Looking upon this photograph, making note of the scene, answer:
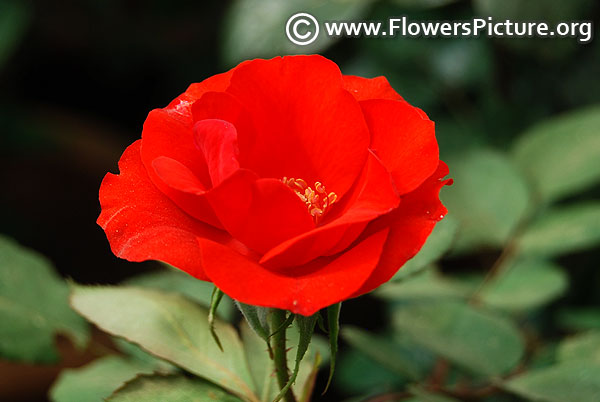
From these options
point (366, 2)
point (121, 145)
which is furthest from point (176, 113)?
point (121, 145)

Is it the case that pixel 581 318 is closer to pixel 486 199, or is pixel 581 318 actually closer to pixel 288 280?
pixel 486 199

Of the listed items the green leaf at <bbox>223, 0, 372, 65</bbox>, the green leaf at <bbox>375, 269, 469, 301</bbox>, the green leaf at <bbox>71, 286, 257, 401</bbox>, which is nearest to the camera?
the green leaf at <bbox>71, 286, 257, 401</bbox>

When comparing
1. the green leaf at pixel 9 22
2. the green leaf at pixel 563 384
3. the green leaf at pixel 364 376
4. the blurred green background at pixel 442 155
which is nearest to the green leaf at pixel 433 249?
the blurred green background at pixel 442 155

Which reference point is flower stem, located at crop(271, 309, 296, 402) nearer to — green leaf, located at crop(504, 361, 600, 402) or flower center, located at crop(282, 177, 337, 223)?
flower center, located at crop(282, 177, 337, 223)

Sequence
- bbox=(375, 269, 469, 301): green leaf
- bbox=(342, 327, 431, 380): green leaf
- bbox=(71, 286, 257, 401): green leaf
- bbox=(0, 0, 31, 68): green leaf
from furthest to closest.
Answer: bbox=(0, 0, 31, 68): green leaf → bbox=(375, 269, 469, 301): green leaf → bbox=(342, 327, 431, 380): green leaf → bbox=(71, 286, 257, 401): green leaf

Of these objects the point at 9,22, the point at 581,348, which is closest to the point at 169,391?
the point at 581,348

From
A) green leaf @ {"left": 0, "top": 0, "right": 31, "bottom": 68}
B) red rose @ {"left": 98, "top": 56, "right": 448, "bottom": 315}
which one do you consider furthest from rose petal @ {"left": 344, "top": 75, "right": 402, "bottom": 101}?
green leaf @ {"left": 0, "top": 0, "right": 31, "bottom": 68}

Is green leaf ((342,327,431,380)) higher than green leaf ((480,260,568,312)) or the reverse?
the reverse

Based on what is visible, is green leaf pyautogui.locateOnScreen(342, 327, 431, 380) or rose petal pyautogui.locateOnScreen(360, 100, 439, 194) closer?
rose petal pyautogui.locateOnScreen(360, 100, 439, 194)

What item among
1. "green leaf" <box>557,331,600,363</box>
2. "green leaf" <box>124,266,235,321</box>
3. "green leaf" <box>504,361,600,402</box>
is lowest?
"green leaf" <box>557,331,600,363</box>
